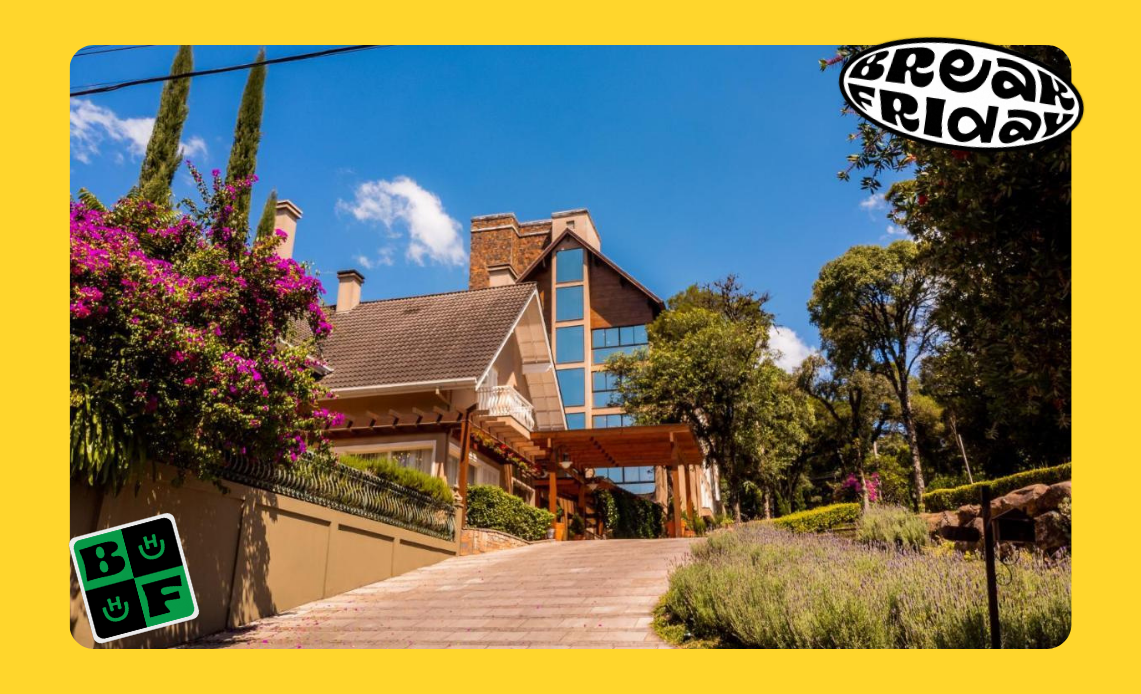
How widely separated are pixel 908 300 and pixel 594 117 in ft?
52.8

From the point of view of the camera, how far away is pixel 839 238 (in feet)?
22.1

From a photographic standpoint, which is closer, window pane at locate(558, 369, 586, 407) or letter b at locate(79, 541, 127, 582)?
letter b at locate(79, 541, 127, 582)

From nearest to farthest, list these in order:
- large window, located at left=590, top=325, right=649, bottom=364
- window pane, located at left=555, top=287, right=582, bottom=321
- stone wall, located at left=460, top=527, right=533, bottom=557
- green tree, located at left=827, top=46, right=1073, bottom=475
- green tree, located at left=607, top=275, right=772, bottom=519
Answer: green tree, located at left=827, top=46, right=1073, bottom=475
stone wall, located at left=460, top=527, right=533, bottom=557
green tree, located at left=607, top=275, right=772, bottom=519
large window, located at left=590, top=325, right=649, bottom=364
window pane, located at left=555, top=287, right=582, bottom=321

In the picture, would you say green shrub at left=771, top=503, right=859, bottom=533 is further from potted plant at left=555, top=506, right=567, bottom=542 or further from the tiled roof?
the tiled roof

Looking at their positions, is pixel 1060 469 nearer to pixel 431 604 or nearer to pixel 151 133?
pixel 431 604

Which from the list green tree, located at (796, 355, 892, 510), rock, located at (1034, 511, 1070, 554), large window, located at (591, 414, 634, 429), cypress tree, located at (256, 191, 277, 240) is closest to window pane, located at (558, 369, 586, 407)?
large window, located at (591, 414, 634, 429)

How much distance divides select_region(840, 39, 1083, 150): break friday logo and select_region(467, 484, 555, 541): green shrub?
41.3 ft

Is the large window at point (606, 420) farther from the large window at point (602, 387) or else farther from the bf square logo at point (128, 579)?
the bf square logo at point (128, 579)

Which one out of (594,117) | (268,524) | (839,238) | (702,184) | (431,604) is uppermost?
(594,117)

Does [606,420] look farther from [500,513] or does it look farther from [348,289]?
[500,513]

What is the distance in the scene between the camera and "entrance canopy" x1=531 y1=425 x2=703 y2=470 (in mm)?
18750

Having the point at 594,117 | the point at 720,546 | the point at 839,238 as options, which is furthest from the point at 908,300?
the point at 594,117

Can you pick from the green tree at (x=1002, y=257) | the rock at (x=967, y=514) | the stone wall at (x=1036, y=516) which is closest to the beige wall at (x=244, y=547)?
the green tree at (x=1002, y=257)

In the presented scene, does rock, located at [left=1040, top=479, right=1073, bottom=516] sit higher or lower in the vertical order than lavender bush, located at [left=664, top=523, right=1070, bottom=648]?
higher
